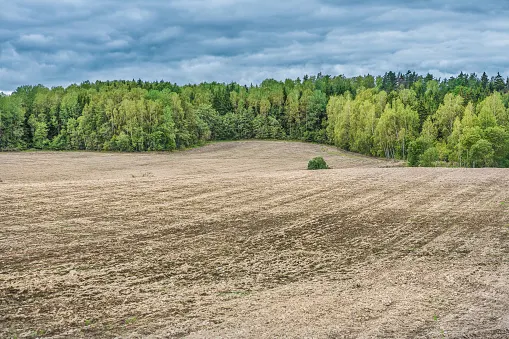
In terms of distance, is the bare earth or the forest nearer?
the bare earth

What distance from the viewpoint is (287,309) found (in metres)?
15.9

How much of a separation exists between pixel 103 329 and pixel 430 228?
1982 cm

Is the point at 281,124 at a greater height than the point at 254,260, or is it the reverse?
the point at 281,124

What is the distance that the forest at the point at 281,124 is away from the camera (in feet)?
266

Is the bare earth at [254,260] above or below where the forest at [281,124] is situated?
below

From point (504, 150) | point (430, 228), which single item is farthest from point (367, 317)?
point (504, 150)

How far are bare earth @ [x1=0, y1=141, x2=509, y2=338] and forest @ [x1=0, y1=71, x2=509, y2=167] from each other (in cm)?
3975

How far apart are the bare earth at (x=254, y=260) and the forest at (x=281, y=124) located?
3975cm

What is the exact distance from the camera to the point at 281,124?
140 meters

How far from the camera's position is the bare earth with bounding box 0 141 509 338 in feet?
48.7

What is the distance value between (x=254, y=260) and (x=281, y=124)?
119075mm

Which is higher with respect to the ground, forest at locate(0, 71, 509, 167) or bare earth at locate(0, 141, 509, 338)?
forest at locate(0, 71, 509, 167)

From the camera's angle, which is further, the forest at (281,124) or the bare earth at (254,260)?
the forest at (281,124)

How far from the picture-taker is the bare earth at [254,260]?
14852mm
